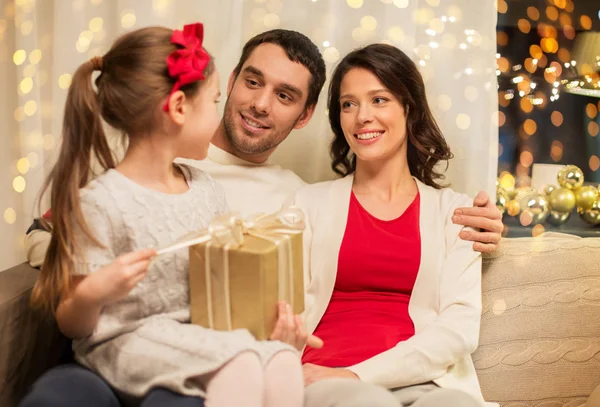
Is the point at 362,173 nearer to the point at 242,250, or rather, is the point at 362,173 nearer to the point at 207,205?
the point at 207,205

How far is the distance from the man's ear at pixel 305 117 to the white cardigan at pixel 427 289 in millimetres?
249

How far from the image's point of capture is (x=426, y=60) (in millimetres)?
1922

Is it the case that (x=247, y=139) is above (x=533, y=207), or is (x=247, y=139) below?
above

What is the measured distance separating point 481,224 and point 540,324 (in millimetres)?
331

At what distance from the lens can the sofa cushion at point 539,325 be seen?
5.13ft

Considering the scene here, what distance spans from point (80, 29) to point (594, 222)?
1.86 m

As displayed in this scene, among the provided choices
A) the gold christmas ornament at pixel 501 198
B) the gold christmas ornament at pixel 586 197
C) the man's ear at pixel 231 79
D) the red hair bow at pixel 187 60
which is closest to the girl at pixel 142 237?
the red hair bow at pixel 187 60

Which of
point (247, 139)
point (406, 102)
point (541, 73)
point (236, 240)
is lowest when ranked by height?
point (236, 240)

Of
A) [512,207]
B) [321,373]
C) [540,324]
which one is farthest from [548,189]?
[321,373]

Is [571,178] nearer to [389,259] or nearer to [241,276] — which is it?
[389,259]

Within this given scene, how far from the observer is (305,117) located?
1804 millimetres

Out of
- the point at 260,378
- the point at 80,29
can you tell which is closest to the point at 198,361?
the point at 260,378

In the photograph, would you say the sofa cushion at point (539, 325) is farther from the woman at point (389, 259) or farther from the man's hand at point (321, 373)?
the man's hand at point (321, 373)

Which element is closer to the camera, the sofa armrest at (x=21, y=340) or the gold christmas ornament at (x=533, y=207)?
the sofa armrest at (x=21, y=340)
